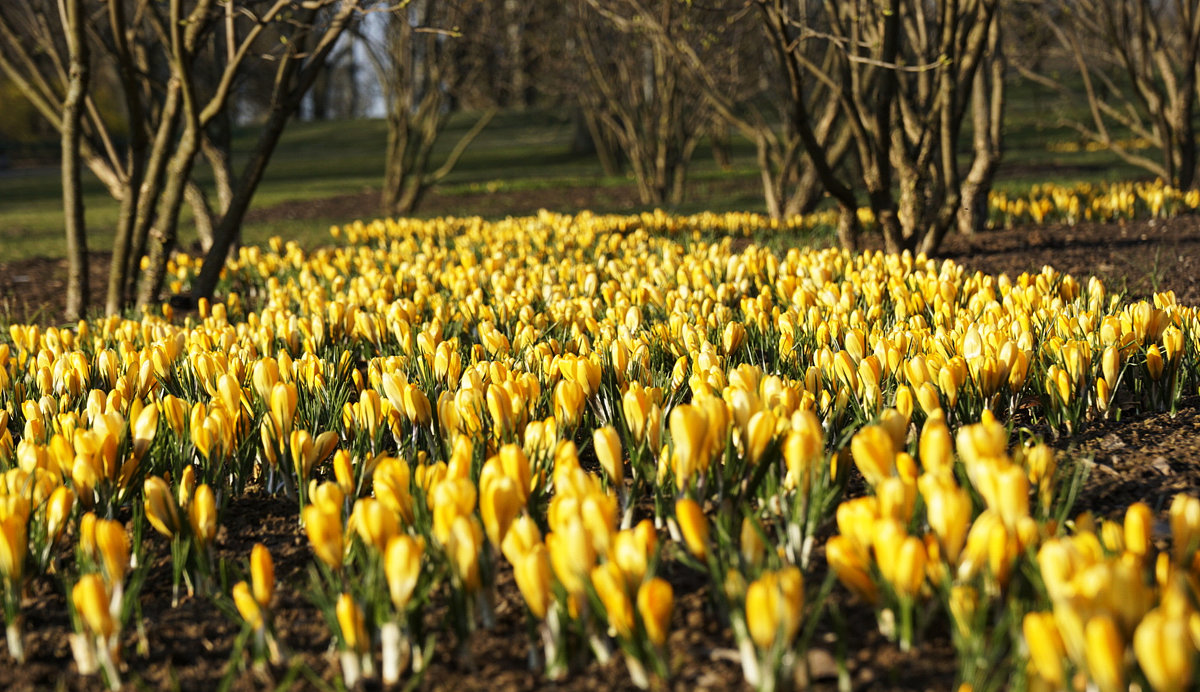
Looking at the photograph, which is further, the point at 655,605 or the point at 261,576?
the point at 261,576

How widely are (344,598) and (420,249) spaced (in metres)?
6.47

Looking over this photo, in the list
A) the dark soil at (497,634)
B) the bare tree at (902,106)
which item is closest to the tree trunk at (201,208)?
the bare tree at (902,106)

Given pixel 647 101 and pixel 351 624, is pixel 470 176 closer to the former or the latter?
pixel 647 101

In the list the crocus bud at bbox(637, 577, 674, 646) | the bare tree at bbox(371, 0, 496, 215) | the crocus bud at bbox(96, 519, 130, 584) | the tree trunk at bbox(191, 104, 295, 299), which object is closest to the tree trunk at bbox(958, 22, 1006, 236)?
the tree trunk at bbox(191, 104, 295, 299)

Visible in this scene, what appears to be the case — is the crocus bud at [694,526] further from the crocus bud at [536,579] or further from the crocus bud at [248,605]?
the crocus bud at [248,605]

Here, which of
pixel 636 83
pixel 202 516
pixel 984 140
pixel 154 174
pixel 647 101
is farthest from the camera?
pixel 647 101

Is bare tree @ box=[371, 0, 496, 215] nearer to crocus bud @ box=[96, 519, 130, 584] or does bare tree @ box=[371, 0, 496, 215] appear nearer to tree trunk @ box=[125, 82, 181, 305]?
tree trunk @ box=[125, 82, 181, 305]

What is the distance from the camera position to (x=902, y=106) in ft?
22.2

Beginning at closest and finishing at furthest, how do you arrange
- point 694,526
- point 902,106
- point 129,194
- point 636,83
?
point 694,526 → point 129,194 → point 902,106 → point 636,83

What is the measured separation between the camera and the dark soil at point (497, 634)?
64.1 inches

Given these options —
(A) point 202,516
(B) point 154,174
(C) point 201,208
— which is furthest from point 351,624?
(C) point 201,208

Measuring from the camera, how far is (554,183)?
22.5 meters

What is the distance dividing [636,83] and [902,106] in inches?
406

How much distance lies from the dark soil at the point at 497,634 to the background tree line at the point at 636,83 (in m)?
3.01
